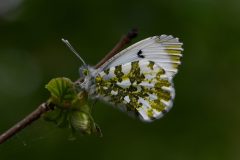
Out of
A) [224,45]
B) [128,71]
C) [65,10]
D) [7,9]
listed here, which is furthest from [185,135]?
[128,71]

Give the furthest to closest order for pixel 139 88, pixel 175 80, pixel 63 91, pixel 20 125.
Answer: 1. pixel 175 80
2. pixel 139 88
3. pixel 63 91
4. pixel 20 125

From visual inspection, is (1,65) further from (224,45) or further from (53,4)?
(224,45)

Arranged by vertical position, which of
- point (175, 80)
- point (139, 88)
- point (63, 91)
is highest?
point (63, 91)

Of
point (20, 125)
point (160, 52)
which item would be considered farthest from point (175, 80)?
point (20, 125)

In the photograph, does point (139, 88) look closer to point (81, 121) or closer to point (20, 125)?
point (81, 121)

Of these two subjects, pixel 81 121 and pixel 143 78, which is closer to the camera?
pixel 81 121

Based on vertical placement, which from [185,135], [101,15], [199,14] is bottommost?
[185,135]

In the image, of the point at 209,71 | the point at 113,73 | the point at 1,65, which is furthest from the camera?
the point at 1,65

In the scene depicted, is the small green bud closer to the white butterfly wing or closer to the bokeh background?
the white butterfly wing

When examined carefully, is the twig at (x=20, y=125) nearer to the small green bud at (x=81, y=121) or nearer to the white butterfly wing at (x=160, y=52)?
the small green bud at (x=81, y=121)
